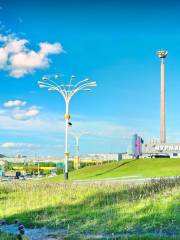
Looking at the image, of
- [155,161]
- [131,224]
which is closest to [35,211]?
[131,224]

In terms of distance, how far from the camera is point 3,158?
19375 centimetres

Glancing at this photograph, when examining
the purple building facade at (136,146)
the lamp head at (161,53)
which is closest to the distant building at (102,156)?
the lamp head at (161,53)

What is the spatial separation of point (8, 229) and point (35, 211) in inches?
124

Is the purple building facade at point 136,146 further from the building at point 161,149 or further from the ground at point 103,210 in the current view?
the ground at point 103,210

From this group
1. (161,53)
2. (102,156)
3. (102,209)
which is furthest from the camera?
(102,156)

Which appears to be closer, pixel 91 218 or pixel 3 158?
pixel 91 218

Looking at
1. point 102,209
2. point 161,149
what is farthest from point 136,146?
point 102,209

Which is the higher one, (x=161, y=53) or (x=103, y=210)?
(x=161, y=53)

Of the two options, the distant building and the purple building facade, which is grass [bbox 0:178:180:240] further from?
the distant building

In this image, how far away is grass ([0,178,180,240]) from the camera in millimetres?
11789

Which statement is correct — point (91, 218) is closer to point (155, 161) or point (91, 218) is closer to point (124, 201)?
point (124, 201)

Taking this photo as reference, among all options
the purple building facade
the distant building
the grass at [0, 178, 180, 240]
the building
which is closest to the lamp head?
the building

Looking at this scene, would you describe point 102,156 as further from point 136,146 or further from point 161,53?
point 136,146

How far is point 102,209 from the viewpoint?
15.0 meters
